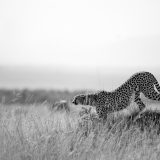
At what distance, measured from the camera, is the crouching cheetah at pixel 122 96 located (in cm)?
814

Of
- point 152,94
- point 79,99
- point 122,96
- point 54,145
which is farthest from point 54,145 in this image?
point 152,94

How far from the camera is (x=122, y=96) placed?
27.6 feet

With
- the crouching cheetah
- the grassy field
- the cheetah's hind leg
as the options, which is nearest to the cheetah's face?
the crouching cheetah

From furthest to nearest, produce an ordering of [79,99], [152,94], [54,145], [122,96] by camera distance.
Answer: [152,94] < [122,96] < [79,99] < [54,145]

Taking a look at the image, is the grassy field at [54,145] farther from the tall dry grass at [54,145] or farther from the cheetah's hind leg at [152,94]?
the cheetah's hind leg at [152,94]

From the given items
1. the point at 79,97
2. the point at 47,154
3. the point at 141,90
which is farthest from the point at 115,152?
the point at 141,90

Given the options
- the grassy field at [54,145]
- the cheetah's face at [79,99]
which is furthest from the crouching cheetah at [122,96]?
the grassy field at [54,145]

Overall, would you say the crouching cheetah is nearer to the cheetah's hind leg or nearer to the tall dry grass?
the cheetah's hind leg

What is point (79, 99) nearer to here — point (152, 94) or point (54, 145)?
point (152, 94)

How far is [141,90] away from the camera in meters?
8.75

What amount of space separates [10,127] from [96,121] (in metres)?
1.36

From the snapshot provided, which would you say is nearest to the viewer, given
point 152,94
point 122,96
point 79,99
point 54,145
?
point 54,145

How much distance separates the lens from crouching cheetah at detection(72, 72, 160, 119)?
8.14 metres

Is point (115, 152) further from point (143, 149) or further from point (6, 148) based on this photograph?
point (6, 148)
